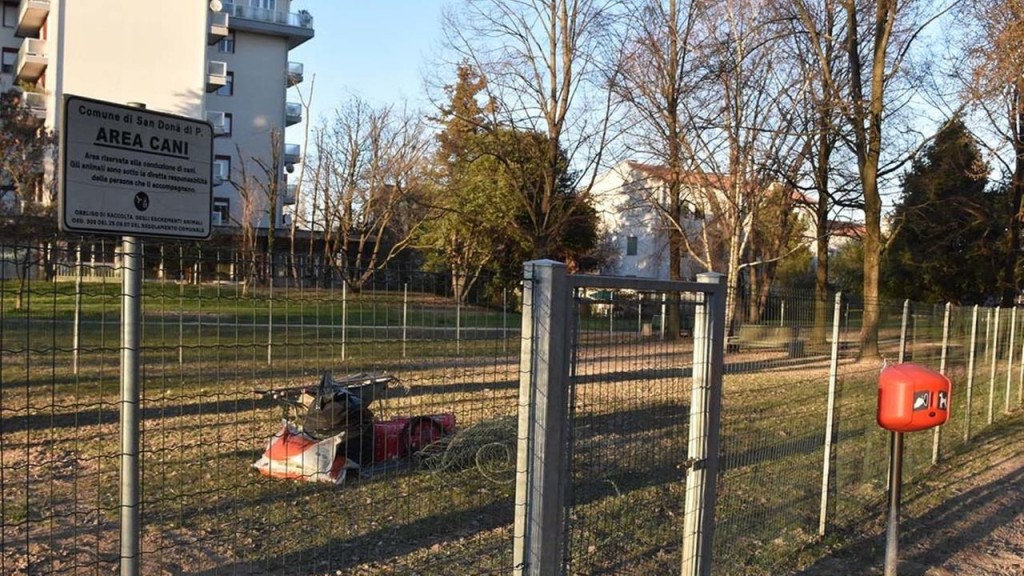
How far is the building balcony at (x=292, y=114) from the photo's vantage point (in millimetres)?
50875

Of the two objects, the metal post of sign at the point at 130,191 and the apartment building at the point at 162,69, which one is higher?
the apartment building at the point at 162,69

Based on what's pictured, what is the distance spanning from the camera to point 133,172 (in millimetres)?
2703

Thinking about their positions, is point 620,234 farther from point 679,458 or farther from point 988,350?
point 679,458

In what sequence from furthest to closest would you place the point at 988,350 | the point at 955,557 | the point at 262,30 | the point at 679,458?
the point at 262,30 < the point at 988,350 < the point at 955,557 < the point at 679,458

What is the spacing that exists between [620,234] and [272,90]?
2283cm

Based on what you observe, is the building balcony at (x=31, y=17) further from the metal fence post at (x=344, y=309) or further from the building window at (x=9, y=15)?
the metal fence post at (x=344, y=309)

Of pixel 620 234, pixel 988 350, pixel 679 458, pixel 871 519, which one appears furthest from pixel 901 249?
pixel 679 458

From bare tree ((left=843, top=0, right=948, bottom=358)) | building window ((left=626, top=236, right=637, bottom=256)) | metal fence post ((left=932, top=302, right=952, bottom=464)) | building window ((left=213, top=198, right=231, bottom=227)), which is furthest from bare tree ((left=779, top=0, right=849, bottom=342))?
building window ((left=626, top=236, right=637, bottom=256))

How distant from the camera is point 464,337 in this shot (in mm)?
3824

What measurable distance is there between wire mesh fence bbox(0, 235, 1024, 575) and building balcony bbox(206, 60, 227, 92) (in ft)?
121

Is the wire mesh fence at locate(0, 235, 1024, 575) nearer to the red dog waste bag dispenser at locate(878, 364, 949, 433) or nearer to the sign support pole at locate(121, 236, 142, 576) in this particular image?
the sign support pole at locate(121, 236, 142, 576)

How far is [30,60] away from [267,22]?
1337 cm

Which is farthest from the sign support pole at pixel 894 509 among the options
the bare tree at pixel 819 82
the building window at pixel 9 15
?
the building window at pixel 9 15

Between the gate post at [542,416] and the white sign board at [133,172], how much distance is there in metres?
1.30
